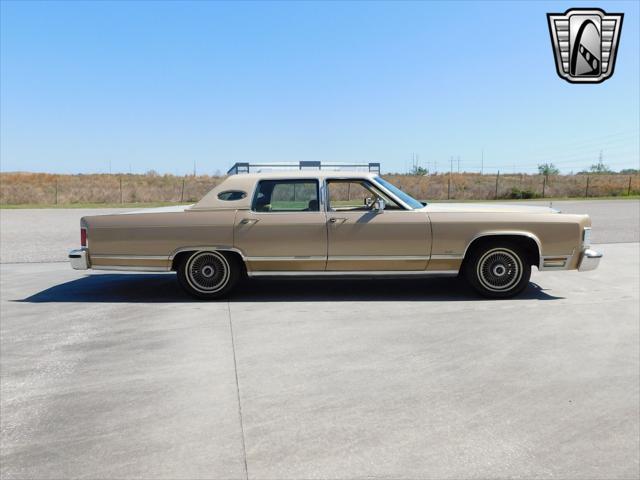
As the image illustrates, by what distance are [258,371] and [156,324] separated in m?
2.00

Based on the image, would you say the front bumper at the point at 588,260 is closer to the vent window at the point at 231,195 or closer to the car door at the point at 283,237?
the car door at the point at 283,237

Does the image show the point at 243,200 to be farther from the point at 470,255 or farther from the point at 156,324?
the point at 470,255

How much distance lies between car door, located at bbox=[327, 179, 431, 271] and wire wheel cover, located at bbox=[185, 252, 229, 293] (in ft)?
4.46

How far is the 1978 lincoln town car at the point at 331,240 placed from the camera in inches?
287

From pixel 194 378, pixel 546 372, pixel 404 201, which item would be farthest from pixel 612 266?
pixel 194 378

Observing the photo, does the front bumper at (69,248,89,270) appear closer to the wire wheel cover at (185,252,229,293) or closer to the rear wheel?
the rear wheel

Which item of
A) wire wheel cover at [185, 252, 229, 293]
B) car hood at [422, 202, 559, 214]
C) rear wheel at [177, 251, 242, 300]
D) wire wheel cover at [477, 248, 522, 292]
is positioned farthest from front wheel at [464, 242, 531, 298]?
wire wheel cover at [185, 252, 229, 293]

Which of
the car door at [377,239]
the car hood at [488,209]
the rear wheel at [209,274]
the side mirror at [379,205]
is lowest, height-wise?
the rear wheel at [209,274]

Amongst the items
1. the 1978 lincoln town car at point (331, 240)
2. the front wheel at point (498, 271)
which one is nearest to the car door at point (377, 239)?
the 1978 lincoln town car at point (331, 240)

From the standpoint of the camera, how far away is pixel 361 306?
22.8ft

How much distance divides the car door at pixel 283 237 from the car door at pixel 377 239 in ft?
0.54

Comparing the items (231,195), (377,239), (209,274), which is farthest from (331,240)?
(209,274)

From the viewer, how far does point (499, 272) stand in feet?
24.1

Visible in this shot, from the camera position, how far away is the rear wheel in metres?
7.41
